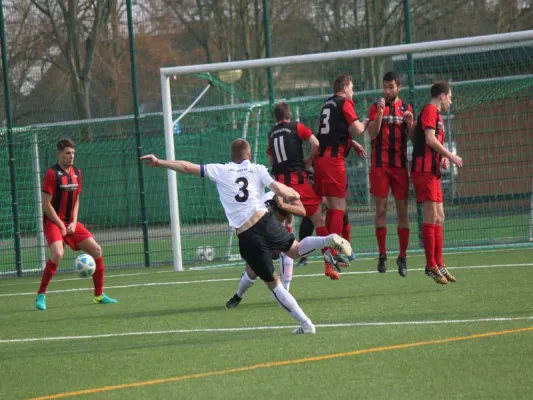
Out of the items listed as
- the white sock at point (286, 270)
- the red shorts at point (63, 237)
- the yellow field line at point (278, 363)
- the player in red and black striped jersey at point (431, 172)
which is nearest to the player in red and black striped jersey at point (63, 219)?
Result: the red shorts at point (63, 237)

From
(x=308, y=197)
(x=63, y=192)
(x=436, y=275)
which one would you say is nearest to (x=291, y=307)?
(x=436, y=275)

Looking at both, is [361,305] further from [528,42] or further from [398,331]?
[528,42]

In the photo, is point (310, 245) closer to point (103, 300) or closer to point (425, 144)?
point (425, 144)

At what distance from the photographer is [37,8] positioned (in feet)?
85.1

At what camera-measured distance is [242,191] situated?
31.6 ft

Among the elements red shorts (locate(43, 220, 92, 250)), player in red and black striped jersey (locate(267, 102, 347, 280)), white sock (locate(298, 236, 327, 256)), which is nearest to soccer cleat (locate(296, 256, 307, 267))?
player in red and black striped jersey (locate(267, 102, 347, 280))

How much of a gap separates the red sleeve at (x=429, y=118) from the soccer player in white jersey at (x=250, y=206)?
8.03 ft

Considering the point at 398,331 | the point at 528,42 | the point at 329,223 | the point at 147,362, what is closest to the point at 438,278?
the point at 329,223

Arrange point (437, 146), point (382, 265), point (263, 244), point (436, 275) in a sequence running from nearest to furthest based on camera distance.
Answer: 1. point (263, 244)
2. point (437, 146)
3. point (436, 275)
4. point (382, 265)

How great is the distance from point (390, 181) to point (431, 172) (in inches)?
46.4

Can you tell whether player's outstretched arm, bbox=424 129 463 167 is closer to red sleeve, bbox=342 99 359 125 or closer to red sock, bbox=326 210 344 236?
red sleeve, bbox=342 99 359 125

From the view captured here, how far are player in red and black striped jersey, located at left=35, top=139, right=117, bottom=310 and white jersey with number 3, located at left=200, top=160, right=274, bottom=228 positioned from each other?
362 centimetres

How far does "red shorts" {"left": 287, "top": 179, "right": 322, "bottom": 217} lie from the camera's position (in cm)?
1364

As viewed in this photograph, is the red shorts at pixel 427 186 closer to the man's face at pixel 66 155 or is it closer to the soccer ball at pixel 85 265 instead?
the soccer ball at pixel 85 265
